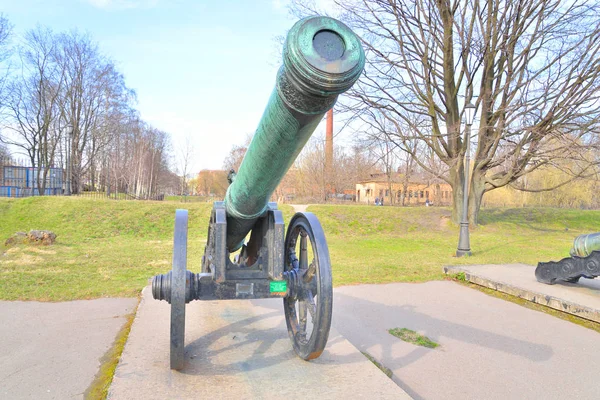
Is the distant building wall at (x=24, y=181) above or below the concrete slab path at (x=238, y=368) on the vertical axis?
above

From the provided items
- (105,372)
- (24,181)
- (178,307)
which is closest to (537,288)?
(178,307)

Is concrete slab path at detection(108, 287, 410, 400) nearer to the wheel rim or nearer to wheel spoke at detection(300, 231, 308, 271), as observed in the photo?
the wheel rim

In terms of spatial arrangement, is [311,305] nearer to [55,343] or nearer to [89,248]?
[55,343]

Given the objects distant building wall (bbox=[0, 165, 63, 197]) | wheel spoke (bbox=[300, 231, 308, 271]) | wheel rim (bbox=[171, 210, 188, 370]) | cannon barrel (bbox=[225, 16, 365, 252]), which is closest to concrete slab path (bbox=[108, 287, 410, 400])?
wheel rim (bbox=[171, 210, 188, 370])

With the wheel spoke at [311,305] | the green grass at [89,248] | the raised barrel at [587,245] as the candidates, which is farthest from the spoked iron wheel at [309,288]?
the raised barrel at [587,245]

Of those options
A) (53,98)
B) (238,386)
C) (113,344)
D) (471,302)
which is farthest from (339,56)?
(53,98)

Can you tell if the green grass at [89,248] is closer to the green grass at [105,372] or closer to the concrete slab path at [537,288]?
the green grass at [105,372]

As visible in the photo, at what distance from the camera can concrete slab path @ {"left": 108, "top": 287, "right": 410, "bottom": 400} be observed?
9.25 feet

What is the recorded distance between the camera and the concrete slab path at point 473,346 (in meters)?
3.44

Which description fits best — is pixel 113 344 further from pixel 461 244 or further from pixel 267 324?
pixel 461 244

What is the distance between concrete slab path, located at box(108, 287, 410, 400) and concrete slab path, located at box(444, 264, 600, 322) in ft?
12.0

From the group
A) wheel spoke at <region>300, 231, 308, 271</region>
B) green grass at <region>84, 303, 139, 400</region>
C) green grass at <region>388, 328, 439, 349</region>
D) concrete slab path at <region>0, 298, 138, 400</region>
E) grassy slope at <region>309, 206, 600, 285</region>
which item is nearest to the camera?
green grass at <region>84, 303, 139, 400</region>

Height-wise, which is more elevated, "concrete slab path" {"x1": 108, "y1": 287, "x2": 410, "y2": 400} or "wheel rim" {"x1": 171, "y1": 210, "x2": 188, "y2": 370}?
"wheel rim" {"x1": 171, "y1": 210, "x2": 188, "y2": 370}

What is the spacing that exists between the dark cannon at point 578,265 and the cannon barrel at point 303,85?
5.57 metres
